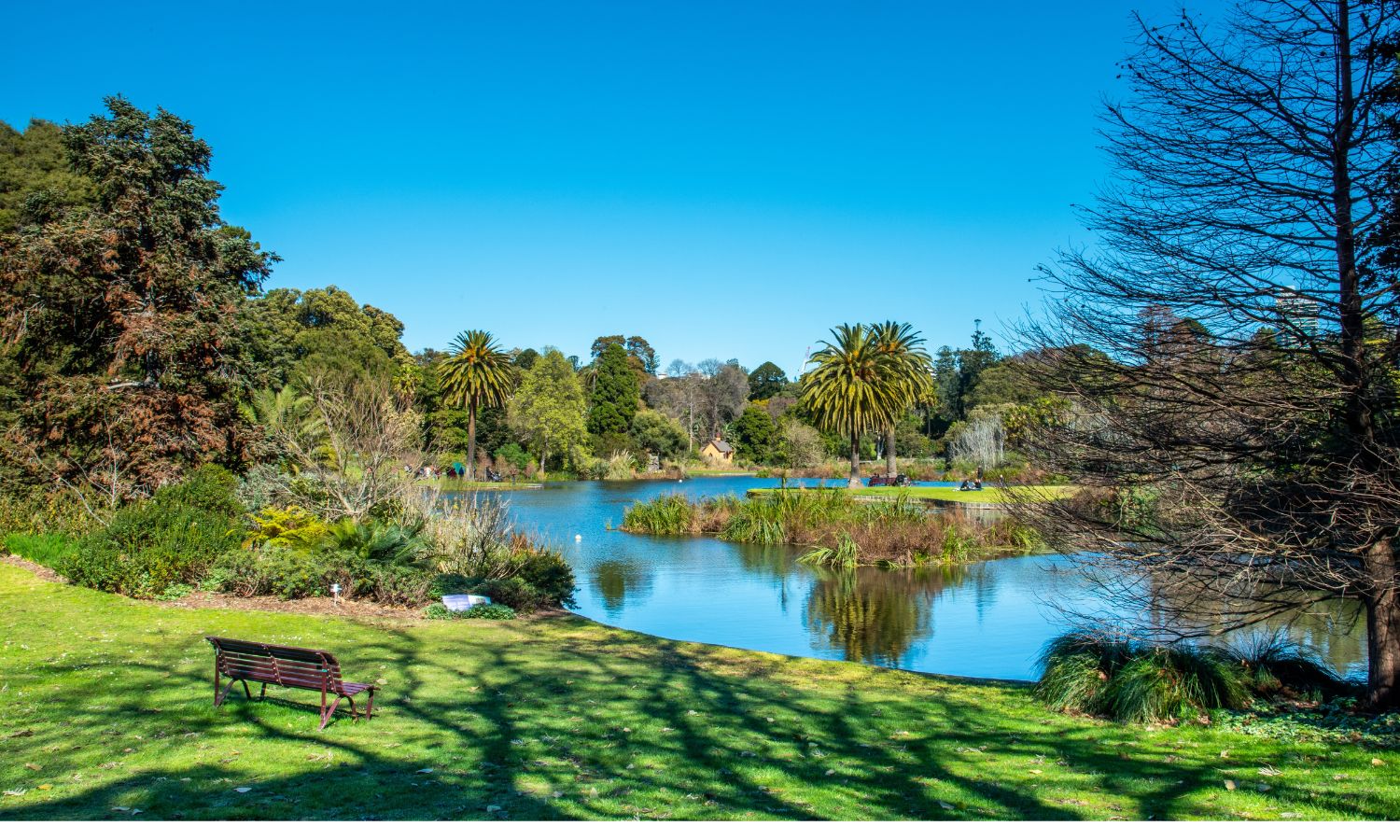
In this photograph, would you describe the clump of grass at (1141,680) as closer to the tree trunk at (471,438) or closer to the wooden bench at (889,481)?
the wooden bench at (889,481)

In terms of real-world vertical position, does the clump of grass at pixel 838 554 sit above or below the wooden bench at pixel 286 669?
below

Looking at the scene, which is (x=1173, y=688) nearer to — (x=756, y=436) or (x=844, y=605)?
(x=844, y=605)

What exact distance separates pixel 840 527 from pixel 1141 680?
61.0 ft

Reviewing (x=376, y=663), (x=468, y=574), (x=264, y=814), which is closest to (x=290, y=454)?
(x=468, y=574)

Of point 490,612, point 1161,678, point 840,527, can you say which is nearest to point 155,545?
point 490,612

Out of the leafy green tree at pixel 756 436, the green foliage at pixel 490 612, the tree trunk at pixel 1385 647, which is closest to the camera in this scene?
the tree trunk at pixel 1385 647

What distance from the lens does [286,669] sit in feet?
23.5

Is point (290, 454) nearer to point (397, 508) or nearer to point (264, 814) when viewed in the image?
point (397, 508)

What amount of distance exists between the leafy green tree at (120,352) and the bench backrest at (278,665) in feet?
37.0

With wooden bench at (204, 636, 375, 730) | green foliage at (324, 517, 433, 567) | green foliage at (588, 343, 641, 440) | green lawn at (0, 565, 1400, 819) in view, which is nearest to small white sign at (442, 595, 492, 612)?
green foliage at (324, 517, 433, 567)

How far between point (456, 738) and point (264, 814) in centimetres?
212

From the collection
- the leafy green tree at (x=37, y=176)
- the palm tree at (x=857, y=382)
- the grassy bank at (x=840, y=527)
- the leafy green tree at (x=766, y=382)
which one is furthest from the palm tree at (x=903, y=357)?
the leafy green tree at (x=766, y=382)

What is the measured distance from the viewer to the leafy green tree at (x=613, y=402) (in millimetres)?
74062

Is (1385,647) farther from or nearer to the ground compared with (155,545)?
nearer to the ground
